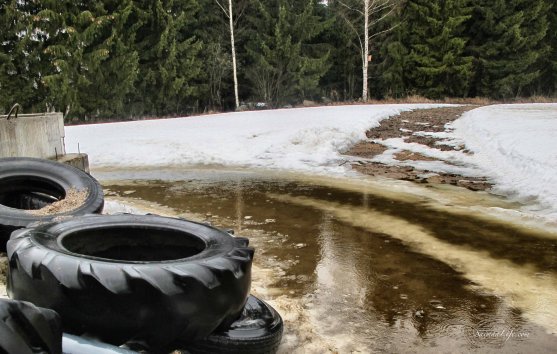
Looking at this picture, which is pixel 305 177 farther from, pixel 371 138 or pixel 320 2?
pixel 320 2

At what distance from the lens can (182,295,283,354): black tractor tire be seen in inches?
102

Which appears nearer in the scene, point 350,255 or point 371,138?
point 350,255

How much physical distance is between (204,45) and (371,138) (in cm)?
2011

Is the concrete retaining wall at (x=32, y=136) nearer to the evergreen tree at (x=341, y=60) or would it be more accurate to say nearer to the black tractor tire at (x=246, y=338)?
the black tractor tire at (x=246, y=338)

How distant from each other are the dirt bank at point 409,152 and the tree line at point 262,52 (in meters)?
14.2

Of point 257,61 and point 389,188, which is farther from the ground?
point 257,61

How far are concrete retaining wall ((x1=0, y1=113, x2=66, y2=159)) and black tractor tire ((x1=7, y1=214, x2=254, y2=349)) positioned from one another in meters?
3.63

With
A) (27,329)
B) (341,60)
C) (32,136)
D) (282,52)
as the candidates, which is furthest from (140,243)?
(341,60)

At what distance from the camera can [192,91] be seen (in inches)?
1148

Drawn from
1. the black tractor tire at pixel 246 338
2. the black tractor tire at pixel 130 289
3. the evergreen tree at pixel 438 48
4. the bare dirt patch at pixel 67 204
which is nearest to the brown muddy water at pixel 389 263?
the black tractor tire at pixel 246 338

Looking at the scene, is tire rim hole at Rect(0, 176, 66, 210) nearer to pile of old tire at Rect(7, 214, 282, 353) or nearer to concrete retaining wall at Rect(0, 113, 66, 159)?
concrete retaining wall at Rect(0, 113, 66, 159)

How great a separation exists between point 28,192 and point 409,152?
27.8ft

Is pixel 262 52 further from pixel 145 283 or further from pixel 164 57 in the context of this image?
pixel 145 283

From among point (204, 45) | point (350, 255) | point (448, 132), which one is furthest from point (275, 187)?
point (204, 45)
